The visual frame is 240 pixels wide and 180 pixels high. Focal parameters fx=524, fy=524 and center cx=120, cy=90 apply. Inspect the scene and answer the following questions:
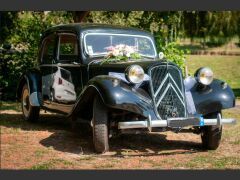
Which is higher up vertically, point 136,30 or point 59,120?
point 136,30

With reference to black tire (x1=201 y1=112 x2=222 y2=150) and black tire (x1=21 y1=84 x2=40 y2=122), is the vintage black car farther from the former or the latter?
black tire (x1=21 y1=84 x2=40 y2=122)

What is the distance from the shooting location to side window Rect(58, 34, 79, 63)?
7.80 meters

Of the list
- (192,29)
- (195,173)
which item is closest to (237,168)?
(195,173)

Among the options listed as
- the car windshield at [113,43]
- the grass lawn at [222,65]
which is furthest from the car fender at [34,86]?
the grass lawn at [222,65]

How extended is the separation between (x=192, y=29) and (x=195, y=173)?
32.2 ft

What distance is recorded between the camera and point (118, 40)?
790 cm

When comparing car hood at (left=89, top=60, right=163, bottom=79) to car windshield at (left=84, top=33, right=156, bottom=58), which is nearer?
car hood at (left=89, top=60, right=163, bottom=79)

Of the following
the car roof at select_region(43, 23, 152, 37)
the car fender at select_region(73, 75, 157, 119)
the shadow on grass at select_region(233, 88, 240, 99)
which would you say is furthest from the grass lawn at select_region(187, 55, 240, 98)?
the car fender at select_region(73, 75, 157, 119)

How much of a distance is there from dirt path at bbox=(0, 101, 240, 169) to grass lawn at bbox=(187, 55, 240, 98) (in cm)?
790

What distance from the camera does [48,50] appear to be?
8867 mm

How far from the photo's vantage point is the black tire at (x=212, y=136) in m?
6.97

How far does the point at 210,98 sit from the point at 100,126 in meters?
1.51

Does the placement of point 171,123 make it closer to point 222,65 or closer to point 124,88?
point 124,88

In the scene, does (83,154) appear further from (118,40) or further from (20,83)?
(20,83)
